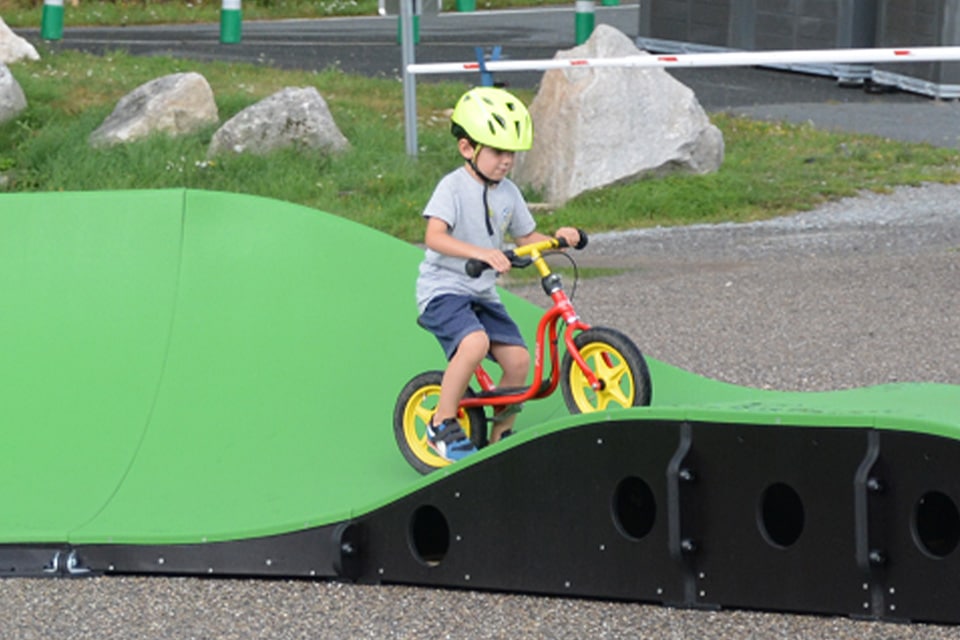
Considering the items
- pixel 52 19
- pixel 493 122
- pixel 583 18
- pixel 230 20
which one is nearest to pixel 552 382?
pixel 493 122

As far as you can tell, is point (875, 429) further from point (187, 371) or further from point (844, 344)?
point (844, 344)

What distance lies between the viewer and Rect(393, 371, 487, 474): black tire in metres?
6.34

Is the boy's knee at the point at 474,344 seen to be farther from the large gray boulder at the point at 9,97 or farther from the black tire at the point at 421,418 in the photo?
the large gray boulder at the point at 9,97

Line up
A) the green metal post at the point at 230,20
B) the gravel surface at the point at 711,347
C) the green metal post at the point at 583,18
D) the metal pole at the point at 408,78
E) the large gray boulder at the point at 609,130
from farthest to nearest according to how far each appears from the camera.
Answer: the green metal post at the point at 230,20 → the green metal post at the point at 583,18 → the metal pole at the point at 408,78 → the large gray boulder at the point at 609,130 → the gravel surface at the point at 711,347

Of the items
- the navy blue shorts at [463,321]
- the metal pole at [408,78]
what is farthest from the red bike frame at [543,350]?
the metal pole at [408,78]

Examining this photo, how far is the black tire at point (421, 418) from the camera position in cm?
634

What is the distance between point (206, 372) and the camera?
6.98 metres

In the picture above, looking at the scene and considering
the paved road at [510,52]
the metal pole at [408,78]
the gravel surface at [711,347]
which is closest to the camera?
the gravel surface at [711,347]

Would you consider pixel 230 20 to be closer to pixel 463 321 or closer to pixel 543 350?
pixel 543 350

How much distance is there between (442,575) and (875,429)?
1.55 metres

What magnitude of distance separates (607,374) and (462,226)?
73 centimetres

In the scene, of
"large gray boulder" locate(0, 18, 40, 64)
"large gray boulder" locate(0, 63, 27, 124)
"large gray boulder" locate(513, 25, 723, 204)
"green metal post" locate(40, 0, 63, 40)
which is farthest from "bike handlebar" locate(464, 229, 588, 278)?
"green metal post" locate(40, 0, 63, 40)

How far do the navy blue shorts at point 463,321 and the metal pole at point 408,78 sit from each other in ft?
25.4

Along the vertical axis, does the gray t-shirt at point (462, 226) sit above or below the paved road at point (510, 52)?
below
